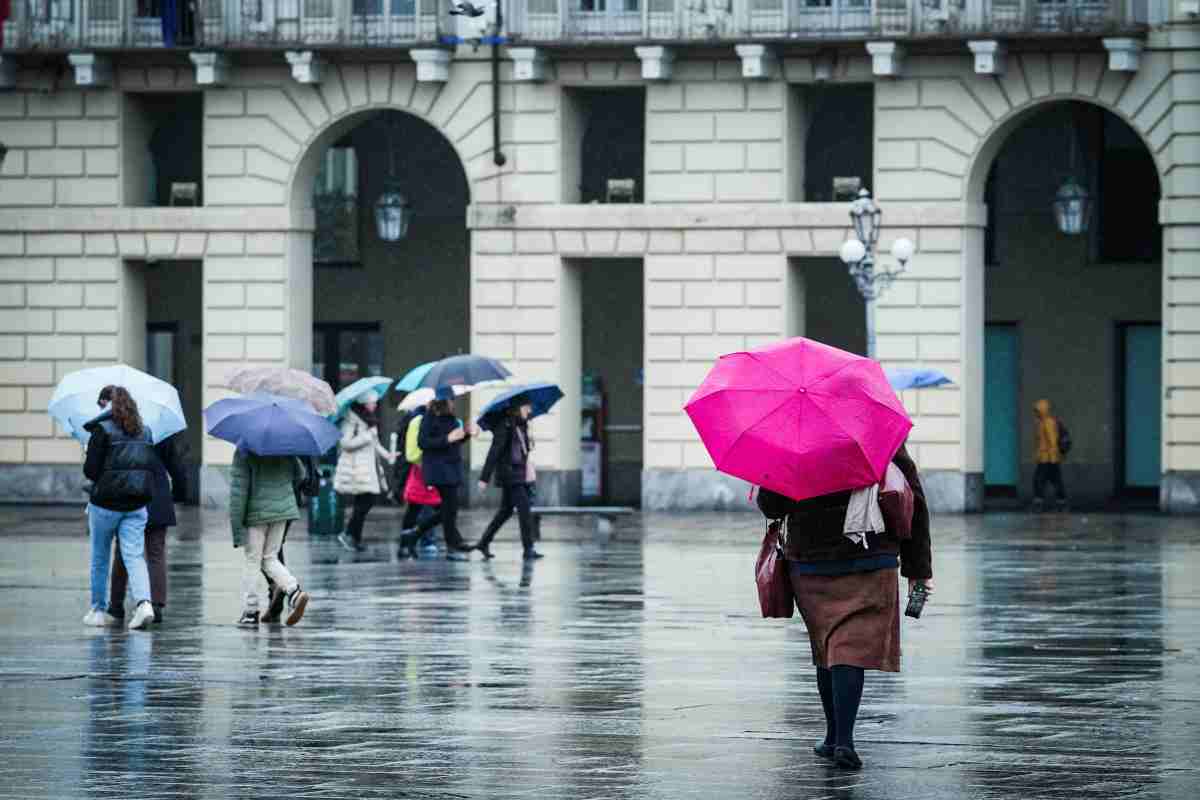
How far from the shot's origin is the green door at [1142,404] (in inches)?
1559

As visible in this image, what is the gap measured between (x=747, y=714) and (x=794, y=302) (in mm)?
24505

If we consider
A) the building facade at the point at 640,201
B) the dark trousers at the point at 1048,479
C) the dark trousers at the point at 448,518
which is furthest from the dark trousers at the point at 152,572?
the dark trousers at the point at 1048,479

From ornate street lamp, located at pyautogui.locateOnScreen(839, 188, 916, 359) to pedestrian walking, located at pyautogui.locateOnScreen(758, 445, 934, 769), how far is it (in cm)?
2180

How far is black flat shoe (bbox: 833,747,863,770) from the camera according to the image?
10.8m

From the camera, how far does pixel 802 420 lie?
35.6 ft

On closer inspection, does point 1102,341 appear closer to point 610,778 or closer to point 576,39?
point 576,39

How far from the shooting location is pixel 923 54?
36.1 meters

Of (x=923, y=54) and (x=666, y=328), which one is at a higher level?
(x=923, y=54)

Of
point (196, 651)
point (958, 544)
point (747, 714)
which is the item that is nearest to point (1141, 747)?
point (747, 714)

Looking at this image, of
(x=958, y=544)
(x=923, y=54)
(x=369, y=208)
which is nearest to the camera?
(x=958, y=544)

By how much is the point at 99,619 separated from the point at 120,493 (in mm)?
966

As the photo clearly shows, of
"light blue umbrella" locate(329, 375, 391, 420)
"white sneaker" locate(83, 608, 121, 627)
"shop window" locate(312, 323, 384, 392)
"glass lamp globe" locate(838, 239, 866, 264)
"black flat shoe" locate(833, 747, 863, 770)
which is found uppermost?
"glass lamp globe" locate(838, 239, 866, 264)

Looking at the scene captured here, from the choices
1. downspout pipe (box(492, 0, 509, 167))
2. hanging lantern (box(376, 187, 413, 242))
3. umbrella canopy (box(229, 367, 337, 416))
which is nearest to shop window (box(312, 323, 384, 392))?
hanging lantern (box(376, 187, 413, 242))

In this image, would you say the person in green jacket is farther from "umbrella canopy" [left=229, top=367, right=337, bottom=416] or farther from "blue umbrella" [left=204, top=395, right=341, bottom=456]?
"umbrella canopy" [left=229, top=367, right=337, bottom=416]
